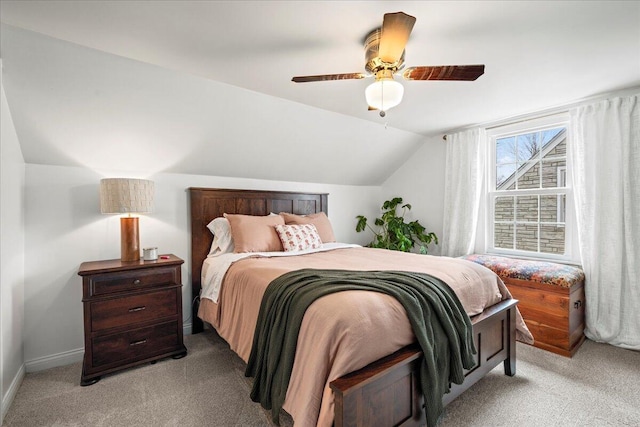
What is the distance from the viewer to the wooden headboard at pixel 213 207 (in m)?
3.00

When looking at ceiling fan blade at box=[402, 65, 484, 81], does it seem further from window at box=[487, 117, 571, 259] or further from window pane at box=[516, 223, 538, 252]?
window pane at box=[516, 223, 538, 252]

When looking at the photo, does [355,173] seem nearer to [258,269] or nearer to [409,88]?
[409,88]

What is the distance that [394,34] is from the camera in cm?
147

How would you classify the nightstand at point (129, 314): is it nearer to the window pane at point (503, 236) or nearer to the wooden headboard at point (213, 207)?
the wooden headboard at point (213, 207)

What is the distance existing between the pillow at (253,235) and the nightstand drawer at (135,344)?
86cm

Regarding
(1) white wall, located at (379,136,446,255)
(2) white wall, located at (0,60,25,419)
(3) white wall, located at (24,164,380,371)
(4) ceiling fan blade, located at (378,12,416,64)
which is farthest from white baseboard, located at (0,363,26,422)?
(1) white wall, located at (379,136,446,255)

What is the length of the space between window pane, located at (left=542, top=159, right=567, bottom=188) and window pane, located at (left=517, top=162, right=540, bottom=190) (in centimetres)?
6

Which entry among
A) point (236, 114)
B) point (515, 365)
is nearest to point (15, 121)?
point (236, 114)

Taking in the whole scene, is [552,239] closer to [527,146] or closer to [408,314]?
[527,146]

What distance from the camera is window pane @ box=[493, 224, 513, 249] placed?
3.54 metres

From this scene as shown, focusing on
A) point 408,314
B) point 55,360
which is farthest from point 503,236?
point 55,360

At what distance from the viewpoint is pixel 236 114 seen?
271 centimetres

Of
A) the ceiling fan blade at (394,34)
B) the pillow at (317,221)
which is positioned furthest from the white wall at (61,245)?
the ceiling fan blade at (394,34)

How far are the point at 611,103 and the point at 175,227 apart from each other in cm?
420
